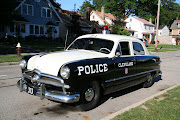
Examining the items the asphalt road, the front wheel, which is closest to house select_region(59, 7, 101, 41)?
the asphalt road

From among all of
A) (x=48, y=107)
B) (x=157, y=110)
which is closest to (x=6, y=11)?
(x=48, y=107)

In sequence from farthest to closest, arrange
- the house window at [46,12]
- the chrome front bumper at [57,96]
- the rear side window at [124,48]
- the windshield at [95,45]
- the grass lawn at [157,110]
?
the house window at [46,12], the rear side window at [124,48], the windshield at [95,45], the grass lawn at [157,110], the chrome front bumper at [57,96]

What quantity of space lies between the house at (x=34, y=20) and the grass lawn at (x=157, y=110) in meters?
24.8

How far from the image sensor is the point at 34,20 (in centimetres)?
2955

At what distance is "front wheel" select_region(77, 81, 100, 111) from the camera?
4.16 meters

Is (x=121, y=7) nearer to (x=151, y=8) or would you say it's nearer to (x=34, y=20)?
(x=151, y=8)

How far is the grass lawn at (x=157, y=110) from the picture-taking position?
386 cm

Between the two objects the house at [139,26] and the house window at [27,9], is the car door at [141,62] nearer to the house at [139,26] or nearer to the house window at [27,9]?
the house window at [27,9]

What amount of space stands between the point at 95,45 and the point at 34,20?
86.9 ft

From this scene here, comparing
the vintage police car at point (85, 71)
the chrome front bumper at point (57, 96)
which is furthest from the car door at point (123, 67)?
the chrome front bumper at point (57, 96)

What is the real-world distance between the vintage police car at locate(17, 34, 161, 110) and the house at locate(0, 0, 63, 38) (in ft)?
76.9

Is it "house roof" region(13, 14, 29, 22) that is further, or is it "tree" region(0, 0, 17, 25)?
"house roof" region(13, 14, 29, 22)

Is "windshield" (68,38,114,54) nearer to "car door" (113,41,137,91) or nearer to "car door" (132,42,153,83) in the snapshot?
"car door" (113,41,137,91)

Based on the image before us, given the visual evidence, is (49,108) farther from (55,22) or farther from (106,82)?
(55,22)
